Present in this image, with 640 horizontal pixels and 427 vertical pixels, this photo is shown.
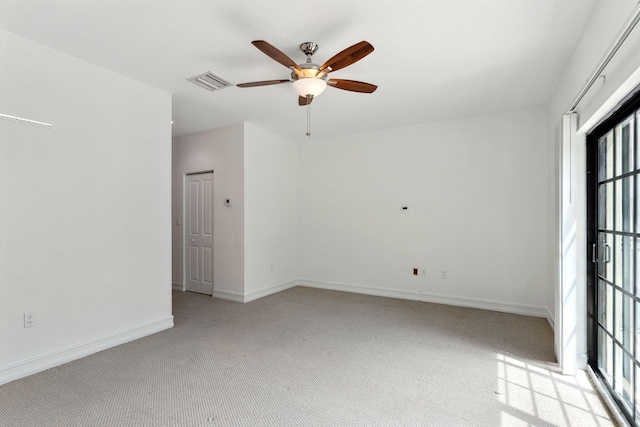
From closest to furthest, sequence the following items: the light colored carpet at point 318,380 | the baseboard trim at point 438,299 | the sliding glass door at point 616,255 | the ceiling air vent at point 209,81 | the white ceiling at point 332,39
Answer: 1. the sliding glass door at point 616,255
2. the light colored carpet at point 318,380
3. the white ceiling at point 332,39
4. the ceiling air vent at point 209,81
5. the baseboard trim at point 438,299

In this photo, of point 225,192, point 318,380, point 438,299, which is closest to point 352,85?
point 318,380

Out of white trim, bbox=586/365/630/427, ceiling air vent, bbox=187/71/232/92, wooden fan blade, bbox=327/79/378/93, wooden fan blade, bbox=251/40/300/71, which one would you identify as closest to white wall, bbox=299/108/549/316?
white trim, bbox=586/365/630/427

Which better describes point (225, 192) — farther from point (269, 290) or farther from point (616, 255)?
point (616, 255)

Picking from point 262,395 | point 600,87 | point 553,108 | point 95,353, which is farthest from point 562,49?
point 95,353

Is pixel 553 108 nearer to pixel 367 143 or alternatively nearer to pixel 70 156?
pixel 367 143

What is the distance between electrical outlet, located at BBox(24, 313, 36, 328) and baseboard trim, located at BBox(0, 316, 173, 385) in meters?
0.26

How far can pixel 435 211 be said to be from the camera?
4.72m

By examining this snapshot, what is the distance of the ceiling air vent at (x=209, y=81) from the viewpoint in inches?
124

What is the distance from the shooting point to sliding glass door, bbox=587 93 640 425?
190 centimetres

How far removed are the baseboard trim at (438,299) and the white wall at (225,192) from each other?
1437 millimetres

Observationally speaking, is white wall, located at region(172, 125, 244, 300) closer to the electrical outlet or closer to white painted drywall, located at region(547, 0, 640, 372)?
the electrical outlet

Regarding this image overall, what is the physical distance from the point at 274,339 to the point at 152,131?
251 centimetres

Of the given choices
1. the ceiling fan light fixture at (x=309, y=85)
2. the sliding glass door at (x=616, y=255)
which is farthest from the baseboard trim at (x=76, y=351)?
the sliding glass door at (x=616, y=255)

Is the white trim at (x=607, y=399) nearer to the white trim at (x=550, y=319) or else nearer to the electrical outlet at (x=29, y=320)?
the white trim at (x=550, y=319)
